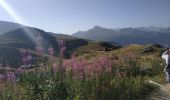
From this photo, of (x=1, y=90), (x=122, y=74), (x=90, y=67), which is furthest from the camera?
(x=122, y=74)

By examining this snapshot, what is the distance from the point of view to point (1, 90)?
367 inches

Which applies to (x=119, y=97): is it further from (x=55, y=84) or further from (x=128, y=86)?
(x=55, y=84)

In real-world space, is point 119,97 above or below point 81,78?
below

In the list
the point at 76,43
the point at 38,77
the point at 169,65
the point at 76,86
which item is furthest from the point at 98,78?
the point at 76,43

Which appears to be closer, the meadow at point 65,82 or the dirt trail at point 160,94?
the meadow at point 65,82

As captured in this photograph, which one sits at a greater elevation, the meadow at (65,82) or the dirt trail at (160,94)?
the meadow at (65,82)

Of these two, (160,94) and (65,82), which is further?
(160,94)

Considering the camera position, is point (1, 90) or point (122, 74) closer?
point (1, 90)

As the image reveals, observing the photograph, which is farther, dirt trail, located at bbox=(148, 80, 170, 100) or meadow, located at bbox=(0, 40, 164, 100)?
dirt trail, located at bbox=(148, 80, 170, 100)

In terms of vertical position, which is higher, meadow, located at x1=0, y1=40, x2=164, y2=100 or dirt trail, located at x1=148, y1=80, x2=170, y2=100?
meadow, located at x1=0, y1=40, x2=164, y2=100

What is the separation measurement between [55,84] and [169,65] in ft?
28.7

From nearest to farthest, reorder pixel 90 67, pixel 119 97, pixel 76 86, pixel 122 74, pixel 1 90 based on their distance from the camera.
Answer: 1. pixel 1 90
2. pixel 76 86
3. pixel 119 97
4. pixel 90 67
5. pixel 122 74

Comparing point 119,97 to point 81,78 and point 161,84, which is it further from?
point 161,84

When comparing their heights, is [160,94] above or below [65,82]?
below
